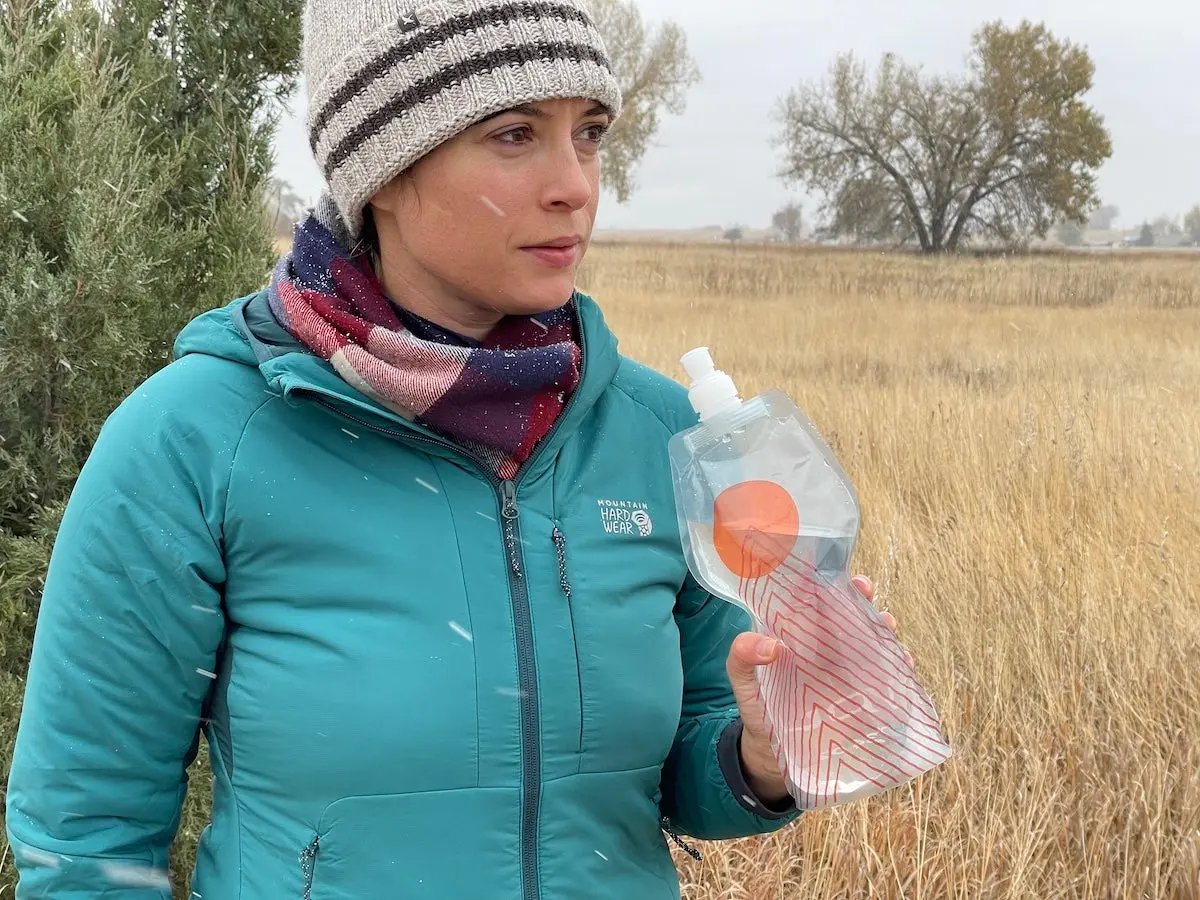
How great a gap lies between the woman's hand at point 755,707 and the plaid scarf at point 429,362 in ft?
1.07

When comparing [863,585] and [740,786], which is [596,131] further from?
[740,786]

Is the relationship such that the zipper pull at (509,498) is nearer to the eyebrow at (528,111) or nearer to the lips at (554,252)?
the lips at (554,252)

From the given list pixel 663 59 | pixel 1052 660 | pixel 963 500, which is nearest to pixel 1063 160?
pixel 963 500

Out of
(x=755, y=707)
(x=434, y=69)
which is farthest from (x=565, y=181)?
(x=755, y=707)

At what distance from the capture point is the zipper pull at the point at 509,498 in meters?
1.18

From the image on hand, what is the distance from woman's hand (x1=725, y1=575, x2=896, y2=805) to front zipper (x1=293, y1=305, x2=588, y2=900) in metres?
0.18

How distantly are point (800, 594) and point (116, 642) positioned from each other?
73cm

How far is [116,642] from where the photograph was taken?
1094 millimetres

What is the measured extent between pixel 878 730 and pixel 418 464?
1.90 feet

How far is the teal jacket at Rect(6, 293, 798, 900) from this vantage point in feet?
3.60

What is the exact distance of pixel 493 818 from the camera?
1.12 meters

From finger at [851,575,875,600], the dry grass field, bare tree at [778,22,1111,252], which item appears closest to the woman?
finger at [851,575,875,600]

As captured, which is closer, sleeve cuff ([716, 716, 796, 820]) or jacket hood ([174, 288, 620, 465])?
jacket hood ([174, 288, 620, 465])

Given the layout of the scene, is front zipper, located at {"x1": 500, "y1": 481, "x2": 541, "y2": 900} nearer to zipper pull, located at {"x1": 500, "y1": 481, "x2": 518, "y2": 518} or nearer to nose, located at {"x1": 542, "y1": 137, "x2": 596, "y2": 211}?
zipper pull, located at {"x1": 500, "y1": 481, "x2": 518, "y2": 518}
